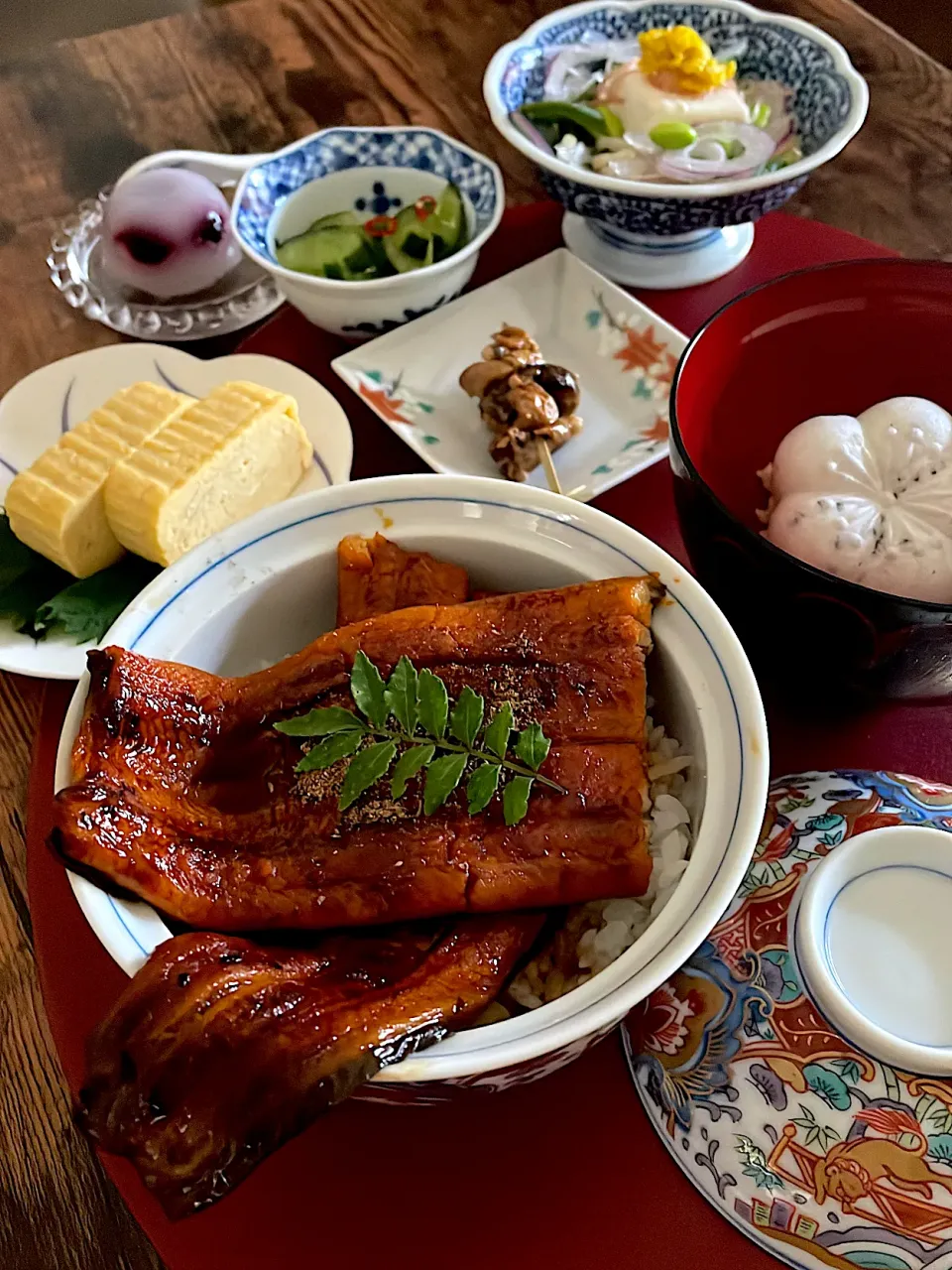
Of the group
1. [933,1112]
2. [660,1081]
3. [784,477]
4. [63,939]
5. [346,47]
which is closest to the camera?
[933,1112]

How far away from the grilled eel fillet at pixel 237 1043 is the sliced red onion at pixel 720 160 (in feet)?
3.99

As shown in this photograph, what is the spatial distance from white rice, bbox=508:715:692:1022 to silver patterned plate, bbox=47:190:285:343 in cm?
111

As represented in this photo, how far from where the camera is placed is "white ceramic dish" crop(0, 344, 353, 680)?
1.32 m

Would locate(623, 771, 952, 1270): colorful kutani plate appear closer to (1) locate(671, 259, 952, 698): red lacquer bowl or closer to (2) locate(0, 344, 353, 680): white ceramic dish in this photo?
(1) locate(671, 259, 952, 698): red lacquer bowl

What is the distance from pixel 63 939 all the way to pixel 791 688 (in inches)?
30.2

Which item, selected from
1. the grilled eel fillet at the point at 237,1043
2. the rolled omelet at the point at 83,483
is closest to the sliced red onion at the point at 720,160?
the rolled omelet at the point at 83,483

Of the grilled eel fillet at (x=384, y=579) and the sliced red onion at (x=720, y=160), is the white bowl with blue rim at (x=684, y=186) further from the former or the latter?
the grilled eel fillet at (x=384, y=579)

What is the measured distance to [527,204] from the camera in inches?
64.6

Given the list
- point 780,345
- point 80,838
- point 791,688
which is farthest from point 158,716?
point 780,345

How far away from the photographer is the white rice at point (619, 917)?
0.76 meters

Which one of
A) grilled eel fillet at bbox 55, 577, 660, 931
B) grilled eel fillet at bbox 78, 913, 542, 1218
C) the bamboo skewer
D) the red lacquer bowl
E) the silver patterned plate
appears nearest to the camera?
grilled eel fillet at bbox 78, 913, 542, 1218

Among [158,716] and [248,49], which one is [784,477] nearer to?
[158,716]

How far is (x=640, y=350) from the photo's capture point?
138cm

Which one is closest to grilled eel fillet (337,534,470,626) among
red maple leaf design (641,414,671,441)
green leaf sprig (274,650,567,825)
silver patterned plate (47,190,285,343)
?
green leaf sprig (274,650,567,825)
